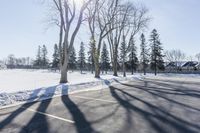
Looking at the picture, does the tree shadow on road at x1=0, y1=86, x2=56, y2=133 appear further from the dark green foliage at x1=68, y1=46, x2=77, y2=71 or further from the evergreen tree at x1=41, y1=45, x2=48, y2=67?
the evergreen tree at x1=41, y1=45, x2=48, y2=67

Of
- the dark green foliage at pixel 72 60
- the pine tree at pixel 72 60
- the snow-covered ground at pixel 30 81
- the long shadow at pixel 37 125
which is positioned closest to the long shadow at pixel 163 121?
the long shadow at pixel 37 125

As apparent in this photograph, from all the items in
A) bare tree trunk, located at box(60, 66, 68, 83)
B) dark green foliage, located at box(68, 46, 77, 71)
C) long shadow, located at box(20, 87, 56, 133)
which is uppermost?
dark green foliage, located at box(68, 46, 77, 71)

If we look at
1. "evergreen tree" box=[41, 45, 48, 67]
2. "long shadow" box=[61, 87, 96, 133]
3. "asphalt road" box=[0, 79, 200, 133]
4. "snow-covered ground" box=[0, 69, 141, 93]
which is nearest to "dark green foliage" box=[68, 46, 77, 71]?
"evergreen tree" box=[41, 45, 48, 67]

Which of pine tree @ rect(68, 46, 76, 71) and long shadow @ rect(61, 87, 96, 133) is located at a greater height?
pine tree @ rect(68, 46, 76, 71)

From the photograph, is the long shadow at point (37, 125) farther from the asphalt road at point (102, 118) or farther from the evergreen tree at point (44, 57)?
the evergreen tree at point (44, 57)

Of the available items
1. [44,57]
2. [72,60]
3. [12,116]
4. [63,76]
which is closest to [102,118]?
[12,116]

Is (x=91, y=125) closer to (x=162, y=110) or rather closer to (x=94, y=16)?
(x=162, y=110)

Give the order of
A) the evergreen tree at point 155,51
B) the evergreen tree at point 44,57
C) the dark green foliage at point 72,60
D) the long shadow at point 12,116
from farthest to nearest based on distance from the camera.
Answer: the evergreen tree at point 44,57 < the dark green foliage at point 72,60 < the evergreen tree at point 155,51 < the long shadow at point 12,116

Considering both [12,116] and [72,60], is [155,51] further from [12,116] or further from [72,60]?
[12,116]

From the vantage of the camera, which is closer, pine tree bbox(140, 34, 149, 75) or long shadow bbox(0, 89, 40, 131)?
long shadow bbox(0, 89, 40, 131)

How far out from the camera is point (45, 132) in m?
6.15

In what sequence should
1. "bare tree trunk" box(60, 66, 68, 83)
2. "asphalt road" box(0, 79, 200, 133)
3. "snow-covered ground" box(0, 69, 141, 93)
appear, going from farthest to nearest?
"bare tree trunk" box(60, 66, 68, 83) → "snow-covered ground" box(0, 69, 141, 93) → "asphalt road" box(0, 79, 200, 133)

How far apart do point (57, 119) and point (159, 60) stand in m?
53.6

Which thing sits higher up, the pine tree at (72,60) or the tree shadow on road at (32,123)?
the pine tree at (72,60)
